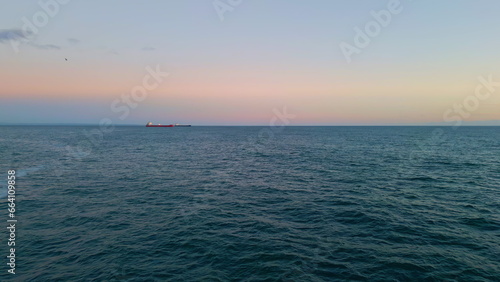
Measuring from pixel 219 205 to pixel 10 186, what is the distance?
31.2 metres

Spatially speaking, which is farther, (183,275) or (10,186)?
(10,186)

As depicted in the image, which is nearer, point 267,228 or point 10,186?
point 267,228

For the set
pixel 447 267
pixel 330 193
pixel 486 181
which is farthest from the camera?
pixel 486 181

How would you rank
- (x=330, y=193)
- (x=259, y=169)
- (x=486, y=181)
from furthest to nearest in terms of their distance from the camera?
(x=259, y=169) → (x=486, y=181) → (x=330, y=193)

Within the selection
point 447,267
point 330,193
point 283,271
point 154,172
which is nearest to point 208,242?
point 283,271

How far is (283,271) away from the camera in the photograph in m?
17.2

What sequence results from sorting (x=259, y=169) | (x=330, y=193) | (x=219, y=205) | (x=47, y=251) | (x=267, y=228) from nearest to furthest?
(x=47, y=251), (x=267, y=228), (x=219, y=205), (x=330, y=193), (x=259, y=169)

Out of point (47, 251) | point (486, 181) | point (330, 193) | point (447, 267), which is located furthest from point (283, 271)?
point (486, 181)

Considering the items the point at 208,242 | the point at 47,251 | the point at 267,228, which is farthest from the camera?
the point at 267,228

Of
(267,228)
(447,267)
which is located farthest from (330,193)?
(447,267)

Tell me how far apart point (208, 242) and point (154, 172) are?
1327 inches

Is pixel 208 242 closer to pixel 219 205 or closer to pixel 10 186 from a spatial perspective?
pixel 219 205

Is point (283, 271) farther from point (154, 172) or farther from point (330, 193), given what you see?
point (154, 172)

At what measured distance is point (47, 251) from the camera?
1978 centimetres
